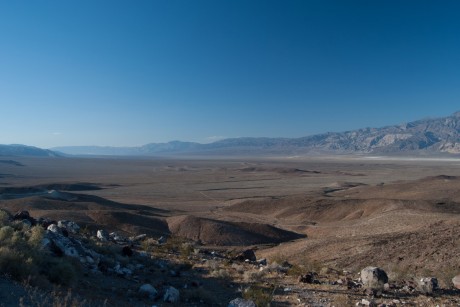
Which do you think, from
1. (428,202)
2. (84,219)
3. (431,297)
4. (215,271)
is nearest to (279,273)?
(215,271)

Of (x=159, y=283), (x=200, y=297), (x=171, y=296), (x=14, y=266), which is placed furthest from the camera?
(x=159, y=283)

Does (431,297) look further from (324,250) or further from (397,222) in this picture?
(397,222)

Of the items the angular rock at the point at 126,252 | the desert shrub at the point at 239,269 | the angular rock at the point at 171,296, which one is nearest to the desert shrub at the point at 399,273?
the desert shrub at the point at 239,269

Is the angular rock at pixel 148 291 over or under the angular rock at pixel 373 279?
over

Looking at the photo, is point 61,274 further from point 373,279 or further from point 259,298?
point 373,279

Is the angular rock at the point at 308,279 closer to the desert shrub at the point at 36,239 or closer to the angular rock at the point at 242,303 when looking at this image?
the angular rock at the point at 242,303

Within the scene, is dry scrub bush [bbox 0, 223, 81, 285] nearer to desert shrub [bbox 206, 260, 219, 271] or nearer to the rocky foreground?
the rocky foreground

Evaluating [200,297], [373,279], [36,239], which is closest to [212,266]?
[200,297]

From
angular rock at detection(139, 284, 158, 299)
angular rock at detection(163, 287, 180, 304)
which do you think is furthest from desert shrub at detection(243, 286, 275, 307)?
angular rock at detection(139, 284, 158, 299)

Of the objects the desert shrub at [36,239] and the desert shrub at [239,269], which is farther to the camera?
the desert shrub at [239,269]
